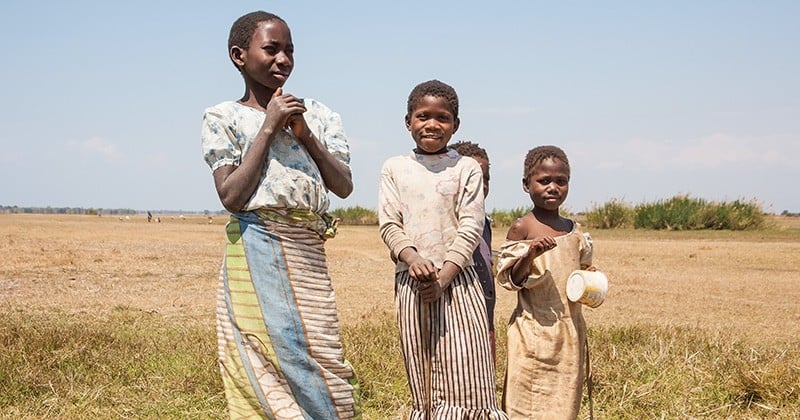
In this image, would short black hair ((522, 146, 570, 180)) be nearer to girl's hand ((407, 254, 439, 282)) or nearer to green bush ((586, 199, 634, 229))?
girl's hand ((407, 254, 439, 282))

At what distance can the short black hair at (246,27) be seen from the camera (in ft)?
9.56

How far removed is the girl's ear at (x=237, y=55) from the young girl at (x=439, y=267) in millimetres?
781

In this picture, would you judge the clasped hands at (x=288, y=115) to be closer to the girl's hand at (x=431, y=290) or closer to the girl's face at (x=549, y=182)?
the girl's hand at (x=431, y=290)

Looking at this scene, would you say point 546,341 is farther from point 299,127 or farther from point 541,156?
point 299,127

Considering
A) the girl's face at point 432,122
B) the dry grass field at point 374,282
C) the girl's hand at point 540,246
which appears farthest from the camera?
the dry grass field at point 374,282

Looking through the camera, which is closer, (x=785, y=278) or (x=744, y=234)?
(x=785, y=278)

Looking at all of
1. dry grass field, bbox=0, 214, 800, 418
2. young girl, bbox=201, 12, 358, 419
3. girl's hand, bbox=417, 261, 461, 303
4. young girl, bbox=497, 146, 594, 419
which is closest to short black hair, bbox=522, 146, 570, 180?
young girl, bbox=497, 146, 594, 419

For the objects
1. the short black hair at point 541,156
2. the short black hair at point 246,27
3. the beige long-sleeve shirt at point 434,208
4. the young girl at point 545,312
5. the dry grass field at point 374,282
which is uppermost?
the short black hair at point 246,27

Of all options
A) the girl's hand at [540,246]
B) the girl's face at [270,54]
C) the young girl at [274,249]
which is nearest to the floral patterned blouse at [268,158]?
the young girl at [274,249]

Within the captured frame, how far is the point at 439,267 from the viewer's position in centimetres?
325

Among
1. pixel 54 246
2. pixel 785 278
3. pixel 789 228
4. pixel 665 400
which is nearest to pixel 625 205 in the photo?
pixel 789 228

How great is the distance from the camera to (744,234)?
68.4 ft

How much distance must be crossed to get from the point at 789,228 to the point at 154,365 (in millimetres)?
21871

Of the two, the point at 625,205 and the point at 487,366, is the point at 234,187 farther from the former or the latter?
the point at 625,205
